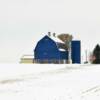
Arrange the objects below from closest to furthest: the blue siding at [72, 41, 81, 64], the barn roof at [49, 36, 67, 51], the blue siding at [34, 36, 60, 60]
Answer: the blue siding at [34, 36, 60, 60]
the barn roof at [49, 36, 67, 51]
the blue siding at [72, 41, 81, 64]

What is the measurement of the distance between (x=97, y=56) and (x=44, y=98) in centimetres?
9333

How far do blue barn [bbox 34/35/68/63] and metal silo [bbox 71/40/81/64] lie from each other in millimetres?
2696

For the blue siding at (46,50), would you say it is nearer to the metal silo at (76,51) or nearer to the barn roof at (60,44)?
the barn roof at (60,44)

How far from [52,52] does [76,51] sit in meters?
8.92

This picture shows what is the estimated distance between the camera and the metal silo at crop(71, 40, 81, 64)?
4657 inches

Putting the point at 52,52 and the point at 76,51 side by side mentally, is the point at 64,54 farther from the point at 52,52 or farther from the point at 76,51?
the point at 52,52

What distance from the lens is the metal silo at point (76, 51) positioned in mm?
118281

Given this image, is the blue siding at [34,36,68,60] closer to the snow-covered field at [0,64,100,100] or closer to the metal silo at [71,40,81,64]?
the metal silo at [71,40,81,64]

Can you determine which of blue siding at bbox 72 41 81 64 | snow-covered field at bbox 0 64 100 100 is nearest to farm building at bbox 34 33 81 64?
blue siding at bbox 72 41 81 64

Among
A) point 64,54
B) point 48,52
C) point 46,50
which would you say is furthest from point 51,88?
point 64,54

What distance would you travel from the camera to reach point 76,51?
120 m

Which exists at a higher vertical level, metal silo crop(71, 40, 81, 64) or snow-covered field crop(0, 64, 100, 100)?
metal silo crop(71, 40, 81, 64)

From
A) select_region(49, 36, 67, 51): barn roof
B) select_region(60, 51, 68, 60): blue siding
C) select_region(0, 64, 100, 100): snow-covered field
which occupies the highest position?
select_region(49, 36, 67, 51): barn roof

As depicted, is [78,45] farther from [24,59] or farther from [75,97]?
[75,97]
